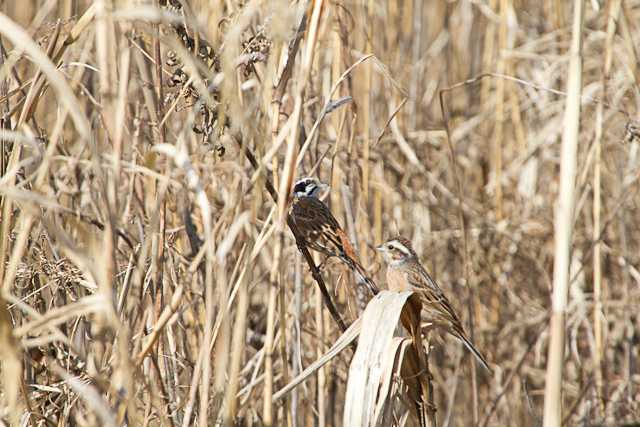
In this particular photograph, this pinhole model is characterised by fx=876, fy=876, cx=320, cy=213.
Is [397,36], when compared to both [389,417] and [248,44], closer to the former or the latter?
[248,44]

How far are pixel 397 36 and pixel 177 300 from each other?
2.35 metres

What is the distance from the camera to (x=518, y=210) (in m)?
3.75

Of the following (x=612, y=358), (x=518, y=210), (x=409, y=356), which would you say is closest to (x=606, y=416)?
(x=612, y=358)

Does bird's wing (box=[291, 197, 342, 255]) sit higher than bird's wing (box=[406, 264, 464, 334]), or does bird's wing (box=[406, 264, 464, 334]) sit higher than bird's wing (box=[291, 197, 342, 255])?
bird's wing (box=[291, 197, 342, 255])

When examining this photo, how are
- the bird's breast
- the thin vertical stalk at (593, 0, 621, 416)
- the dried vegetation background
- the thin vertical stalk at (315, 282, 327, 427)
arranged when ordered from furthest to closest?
the bird's breast, the thin vertical stalk at (593, 0, 621, 416), the thin vertical stalk at (315, 282, 327, 427), the dried vegetation background

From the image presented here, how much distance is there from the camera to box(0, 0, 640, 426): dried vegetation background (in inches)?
50.7

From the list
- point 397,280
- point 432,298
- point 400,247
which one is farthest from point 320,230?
point 397,280

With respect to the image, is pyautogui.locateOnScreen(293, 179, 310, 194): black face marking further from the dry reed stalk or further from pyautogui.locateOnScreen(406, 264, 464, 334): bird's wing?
the dry reed stalk

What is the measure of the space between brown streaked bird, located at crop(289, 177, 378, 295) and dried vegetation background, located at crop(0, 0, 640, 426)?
55mm

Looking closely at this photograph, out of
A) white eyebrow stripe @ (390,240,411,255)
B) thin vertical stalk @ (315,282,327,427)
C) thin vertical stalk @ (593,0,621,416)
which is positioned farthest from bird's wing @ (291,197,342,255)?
thin vertical stalk @ (593,0,621,416)

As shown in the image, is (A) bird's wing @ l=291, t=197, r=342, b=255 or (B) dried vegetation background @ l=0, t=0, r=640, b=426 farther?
(A) bird's wing @ l=291, t=197, r=342, b=255

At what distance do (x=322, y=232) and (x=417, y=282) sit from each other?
70cm

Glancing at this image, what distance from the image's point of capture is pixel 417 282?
2775 mm

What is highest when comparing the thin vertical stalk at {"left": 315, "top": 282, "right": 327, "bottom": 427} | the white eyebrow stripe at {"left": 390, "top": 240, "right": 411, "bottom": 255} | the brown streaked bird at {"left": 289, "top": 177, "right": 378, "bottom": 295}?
the brown streaked bird at {"left": 289, "top": 177, "right": 378, "bottom": 295}
